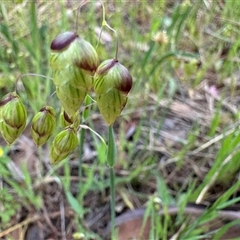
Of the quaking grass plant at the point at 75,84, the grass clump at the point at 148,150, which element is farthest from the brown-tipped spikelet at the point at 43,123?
the grass clump at the point at 148,150

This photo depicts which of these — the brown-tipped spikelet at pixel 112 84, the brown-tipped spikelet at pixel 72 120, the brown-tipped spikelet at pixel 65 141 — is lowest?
the brown-tipped spikelet at pixel 65 141

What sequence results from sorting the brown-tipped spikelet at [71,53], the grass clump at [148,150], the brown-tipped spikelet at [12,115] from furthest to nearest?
the grass clump at [148,150] < the brown-tipped spikelet at [12,115] < the brown-tipped spikelet at [71,53]

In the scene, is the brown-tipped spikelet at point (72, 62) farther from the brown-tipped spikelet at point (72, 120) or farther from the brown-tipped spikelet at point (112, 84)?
the brown-tipped spikelet at point (72, 120)

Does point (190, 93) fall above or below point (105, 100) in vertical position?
below

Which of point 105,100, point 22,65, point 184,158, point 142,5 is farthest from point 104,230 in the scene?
point 142,5

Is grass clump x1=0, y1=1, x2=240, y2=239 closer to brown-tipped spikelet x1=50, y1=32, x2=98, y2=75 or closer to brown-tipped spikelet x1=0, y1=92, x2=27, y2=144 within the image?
brown-tipped spikelet x1=0, y1=92, x2=27, y2=144

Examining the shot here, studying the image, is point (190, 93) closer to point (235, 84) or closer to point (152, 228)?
point (235, 84)

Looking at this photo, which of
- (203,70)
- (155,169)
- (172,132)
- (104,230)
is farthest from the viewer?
(203,70)

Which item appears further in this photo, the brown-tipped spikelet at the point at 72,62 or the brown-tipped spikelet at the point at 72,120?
the brown-tipped spikelet at the point at 72,120

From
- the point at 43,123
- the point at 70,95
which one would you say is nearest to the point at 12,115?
the point at 43,123
